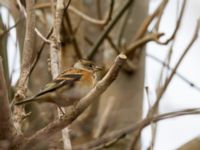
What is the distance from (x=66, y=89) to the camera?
11.3ft

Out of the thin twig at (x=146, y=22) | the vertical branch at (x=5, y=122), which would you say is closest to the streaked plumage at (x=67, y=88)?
the vertical branch at (x=5, y=122)

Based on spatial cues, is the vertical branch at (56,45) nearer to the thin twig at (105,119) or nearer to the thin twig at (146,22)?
the thin twig at (105,119)

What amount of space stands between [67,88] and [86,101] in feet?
3.32

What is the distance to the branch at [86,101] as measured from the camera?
233 centimetres

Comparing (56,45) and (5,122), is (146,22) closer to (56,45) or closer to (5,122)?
(56,45)

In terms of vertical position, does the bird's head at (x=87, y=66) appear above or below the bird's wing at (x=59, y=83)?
below

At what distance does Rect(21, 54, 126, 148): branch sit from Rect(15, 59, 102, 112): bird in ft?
1.91

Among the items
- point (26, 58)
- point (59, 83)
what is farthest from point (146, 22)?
point (26, 58)

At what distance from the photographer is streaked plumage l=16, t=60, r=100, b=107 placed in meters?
3.30

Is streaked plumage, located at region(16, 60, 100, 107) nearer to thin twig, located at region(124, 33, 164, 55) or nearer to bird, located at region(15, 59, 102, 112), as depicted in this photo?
bird, located at region(15, 59, 102, 112)

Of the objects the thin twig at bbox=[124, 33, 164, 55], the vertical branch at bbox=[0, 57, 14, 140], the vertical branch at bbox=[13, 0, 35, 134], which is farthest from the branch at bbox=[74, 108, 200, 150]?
the thin twig at bbox=[124, 33, 164, 55]

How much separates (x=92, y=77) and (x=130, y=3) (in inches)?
56.4

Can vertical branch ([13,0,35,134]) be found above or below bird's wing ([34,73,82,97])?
above

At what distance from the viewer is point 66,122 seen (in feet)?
8.30
